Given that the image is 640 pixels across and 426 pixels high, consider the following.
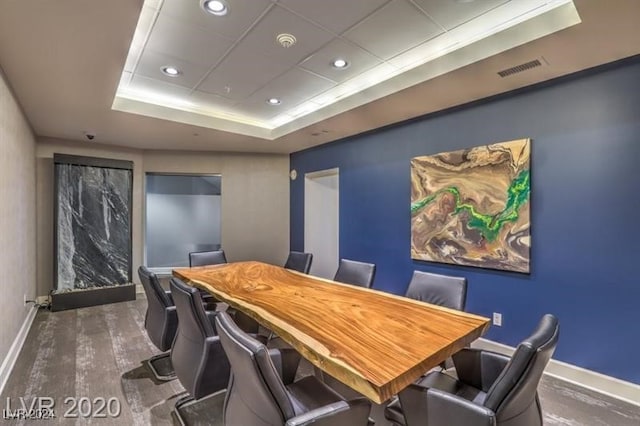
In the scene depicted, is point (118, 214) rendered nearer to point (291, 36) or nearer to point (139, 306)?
point (139, 306)

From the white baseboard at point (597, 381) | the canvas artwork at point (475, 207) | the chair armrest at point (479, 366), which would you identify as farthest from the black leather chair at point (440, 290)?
the white baseboard at point (597, 381)

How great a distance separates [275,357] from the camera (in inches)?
64.4

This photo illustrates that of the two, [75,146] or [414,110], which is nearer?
[414,110]

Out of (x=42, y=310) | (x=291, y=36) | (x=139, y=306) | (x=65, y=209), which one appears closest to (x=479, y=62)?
(x=291, y=36)

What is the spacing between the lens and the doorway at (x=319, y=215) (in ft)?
18.1

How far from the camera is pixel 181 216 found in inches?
233

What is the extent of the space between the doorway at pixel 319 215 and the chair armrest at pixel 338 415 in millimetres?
4162

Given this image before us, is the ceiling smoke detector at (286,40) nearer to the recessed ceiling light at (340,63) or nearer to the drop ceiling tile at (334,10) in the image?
the drop ceiling tile at (334,10)

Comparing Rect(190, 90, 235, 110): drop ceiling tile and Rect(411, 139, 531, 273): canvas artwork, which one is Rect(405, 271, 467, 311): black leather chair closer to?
Rect(411, 139, 531, 273): canvas artwork

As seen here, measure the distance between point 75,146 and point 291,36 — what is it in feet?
14.1

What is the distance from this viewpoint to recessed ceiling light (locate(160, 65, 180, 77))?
298 cm


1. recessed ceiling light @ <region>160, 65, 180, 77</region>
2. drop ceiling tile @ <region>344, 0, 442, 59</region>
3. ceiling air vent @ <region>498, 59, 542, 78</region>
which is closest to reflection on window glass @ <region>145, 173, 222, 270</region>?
recessed ceiling light @ <region>160, 65, 180, 77</region>

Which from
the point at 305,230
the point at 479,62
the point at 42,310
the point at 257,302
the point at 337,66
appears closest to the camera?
the point at 257,302

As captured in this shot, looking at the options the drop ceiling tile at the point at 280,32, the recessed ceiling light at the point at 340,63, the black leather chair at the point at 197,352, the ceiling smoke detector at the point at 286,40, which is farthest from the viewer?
the recessed ceiling light at the point at 340,63
